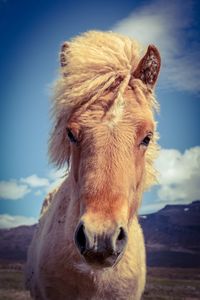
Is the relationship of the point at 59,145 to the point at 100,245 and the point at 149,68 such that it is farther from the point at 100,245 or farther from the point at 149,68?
the point at 100,245

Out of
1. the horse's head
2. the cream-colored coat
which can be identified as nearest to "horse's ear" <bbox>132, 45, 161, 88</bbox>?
the horse's head

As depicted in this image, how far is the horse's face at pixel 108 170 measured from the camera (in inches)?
62.0

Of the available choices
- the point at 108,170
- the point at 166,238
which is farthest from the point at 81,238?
the point at 166,238

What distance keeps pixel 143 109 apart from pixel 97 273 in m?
0.83

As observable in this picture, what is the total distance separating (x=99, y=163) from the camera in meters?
1.76

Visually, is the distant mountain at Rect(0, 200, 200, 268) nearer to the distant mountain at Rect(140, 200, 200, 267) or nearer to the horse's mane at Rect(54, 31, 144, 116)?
the distant mountain at Rect(140, 200, 200, 267)

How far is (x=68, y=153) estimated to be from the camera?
7.61 feet

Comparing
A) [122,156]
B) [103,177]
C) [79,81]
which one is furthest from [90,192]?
[79,81]

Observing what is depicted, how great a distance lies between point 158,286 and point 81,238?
6.28 m

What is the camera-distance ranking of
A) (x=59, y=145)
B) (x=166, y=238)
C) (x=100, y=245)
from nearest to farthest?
(x=100, y=245), (x=59, y=145), (x=166, y=238)

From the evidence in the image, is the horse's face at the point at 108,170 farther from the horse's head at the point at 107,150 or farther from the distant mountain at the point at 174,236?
the distant mountain at the point at 174,236

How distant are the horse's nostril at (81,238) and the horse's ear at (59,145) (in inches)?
29.3

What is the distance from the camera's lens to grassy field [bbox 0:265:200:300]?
537cm

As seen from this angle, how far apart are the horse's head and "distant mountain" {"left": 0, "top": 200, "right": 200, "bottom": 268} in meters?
7.23
